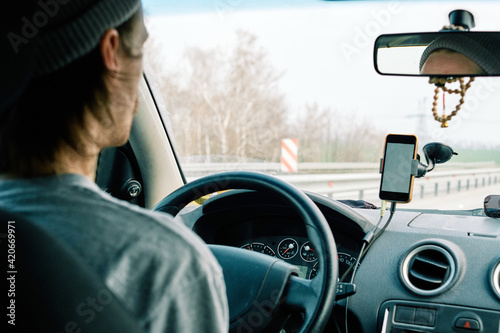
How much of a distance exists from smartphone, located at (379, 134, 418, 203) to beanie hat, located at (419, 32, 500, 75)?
42 cm

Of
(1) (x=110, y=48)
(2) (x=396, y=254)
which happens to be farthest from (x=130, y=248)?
(2) (x=396, y=254)

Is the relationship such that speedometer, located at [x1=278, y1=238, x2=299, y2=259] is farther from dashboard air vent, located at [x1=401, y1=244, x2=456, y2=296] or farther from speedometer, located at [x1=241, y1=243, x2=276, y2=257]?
dashboard air vent, located at [x1=401, y1=244, x2=456, y2=296]

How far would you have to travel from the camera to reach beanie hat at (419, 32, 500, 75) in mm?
2244

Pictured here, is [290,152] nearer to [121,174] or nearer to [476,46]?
[121,174]

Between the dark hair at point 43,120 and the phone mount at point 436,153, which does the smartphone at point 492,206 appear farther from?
the dark hair at point 43,120

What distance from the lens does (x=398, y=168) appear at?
7.90 ft

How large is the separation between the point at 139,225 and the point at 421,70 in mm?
1919

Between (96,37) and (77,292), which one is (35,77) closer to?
(96,37)

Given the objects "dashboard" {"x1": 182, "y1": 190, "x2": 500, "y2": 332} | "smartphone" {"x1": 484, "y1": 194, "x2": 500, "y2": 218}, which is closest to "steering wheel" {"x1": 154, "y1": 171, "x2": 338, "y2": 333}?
"dashboard" {"x1": 182, "y1": 190, "x2": 500, "y2": 332}

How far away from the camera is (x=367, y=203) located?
2.81 m

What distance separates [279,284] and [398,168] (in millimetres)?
1025

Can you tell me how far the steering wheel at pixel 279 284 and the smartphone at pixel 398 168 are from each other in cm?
80

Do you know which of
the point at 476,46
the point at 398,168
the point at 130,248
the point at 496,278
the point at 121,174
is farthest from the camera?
the point at 121,174

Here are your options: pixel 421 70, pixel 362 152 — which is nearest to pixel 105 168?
pixel 421 70
